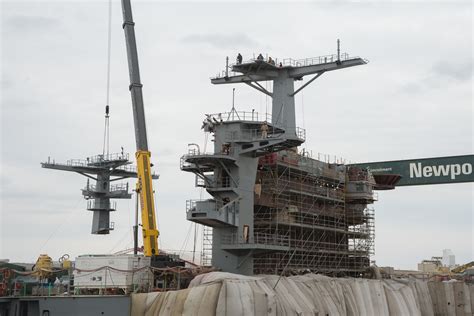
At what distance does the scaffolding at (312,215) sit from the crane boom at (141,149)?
908 centimetres

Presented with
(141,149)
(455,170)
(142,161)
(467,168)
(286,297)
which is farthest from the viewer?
(455,170)

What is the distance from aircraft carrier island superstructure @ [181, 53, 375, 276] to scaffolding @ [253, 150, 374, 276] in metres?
0.08

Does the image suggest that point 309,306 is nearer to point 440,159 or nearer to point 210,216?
point 210,216

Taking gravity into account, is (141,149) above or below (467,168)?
below

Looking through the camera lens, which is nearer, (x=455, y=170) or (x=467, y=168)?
(x=467, y=168)

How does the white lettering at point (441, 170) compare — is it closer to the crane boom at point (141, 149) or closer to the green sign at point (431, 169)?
the green sign at point (431, 169)

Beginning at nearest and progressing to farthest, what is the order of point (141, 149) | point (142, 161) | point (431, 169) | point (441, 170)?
point (142, 161) < point (141, 149) < point (441, 170) < point (431, 169)

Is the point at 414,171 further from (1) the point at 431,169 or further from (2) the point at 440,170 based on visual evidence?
(2) the point at 440,170

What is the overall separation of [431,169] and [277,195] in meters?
30.8

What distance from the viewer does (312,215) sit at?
176 ft

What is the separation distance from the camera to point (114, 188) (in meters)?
85.1

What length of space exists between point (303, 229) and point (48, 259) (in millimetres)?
19848

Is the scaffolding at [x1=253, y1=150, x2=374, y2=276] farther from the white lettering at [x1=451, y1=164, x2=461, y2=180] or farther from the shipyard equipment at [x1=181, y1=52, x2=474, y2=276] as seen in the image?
the white lettering at [x1=451, y1=164, x2=461, y2=180]

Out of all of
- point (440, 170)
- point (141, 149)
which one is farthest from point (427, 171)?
point (141, 149)
